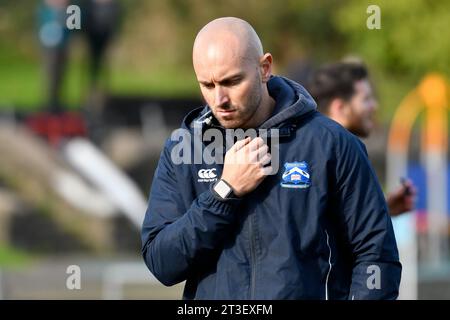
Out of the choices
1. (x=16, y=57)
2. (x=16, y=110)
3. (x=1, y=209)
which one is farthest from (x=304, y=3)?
(x=16, y=57)

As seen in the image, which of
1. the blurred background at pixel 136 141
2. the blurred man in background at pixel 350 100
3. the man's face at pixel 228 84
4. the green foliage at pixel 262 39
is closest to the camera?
the man's face at pixel 228 84

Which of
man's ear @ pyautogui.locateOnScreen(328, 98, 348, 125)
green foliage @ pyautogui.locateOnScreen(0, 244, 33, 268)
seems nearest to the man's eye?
man's ear @ pyautogui.locateOnScreen(328, 98, 348, 125)

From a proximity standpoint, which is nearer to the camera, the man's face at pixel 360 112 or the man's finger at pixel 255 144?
the man's finger at pixel 255 144

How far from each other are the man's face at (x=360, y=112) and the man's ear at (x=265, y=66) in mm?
2018

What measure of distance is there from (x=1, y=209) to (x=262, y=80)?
40.9ft

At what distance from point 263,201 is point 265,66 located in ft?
1.62

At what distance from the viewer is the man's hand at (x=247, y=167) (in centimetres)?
481

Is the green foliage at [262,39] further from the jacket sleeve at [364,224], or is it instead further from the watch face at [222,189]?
the watch face at [222,189]

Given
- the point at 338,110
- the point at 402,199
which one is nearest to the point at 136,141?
the point at 338,110

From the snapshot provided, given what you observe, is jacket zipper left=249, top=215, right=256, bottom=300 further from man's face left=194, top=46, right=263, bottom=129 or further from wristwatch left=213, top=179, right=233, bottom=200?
man's face left=194, top=46, right=263, bottom=129

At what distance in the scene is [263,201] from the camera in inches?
192

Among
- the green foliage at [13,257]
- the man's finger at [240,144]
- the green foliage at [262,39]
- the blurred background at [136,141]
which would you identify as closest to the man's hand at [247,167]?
the man's finger at [240,144]

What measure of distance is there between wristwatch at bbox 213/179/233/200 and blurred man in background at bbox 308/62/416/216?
2.11 metres

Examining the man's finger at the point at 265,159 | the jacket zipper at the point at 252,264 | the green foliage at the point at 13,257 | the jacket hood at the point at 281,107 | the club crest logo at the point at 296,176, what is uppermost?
the jacket hood at the point at 281,107
